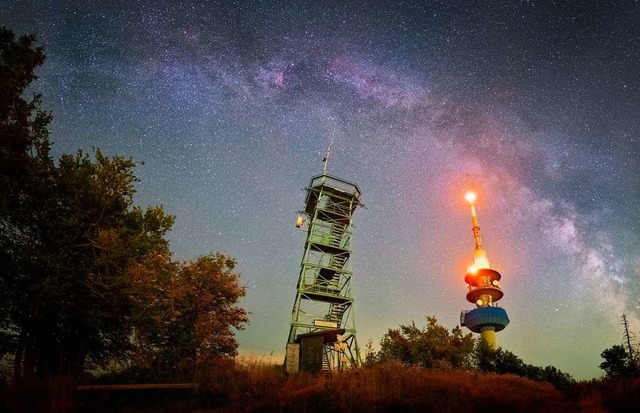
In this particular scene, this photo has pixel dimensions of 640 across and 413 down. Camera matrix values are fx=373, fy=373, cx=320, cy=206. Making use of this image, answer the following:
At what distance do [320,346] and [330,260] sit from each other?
1723 centimetres

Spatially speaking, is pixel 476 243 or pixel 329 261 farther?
pixel 476 243

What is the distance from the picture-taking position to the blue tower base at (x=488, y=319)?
73062 mm

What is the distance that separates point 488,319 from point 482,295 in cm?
837

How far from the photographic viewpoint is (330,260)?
3906 cm

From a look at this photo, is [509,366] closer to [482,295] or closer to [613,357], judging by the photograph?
[613,357]

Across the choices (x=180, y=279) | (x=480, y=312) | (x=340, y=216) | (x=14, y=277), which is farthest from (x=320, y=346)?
(x=480, y=312)

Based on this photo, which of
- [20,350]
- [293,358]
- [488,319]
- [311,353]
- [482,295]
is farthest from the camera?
[482,295]

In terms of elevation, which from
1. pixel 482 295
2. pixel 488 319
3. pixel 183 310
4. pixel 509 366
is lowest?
pixel 509 366

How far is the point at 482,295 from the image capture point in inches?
3179

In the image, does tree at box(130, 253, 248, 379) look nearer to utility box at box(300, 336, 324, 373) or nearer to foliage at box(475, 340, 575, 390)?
utility box at box(300, 336, 324, 373)

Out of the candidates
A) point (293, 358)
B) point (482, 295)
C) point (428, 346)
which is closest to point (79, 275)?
point (293, 358)

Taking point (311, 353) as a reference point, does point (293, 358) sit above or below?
below

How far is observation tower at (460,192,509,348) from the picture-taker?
73.4m

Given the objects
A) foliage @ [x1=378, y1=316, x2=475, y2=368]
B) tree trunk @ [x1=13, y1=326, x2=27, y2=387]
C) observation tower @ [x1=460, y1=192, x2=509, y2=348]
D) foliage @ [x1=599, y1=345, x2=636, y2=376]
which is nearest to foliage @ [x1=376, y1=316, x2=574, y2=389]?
foliage @ [x1=378, y1=316, x2=475, y2=368]
